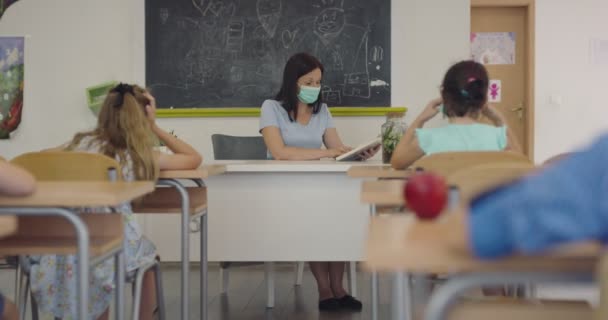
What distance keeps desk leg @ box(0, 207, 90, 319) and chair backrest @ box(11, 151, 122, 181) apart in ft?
1.45

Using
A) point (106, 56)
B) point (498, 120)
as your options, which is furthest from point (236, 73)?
point (498, 120)

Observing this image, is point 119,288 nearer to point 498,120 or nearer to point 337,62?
point 498,120

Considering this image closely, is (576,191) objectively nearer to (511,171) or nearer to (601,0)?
(511,171)

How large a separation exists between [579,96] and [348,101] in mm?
2232

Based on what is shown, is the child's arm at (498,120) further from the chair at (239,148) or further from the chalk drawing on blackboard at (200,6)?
the chalk drawing on blackboard at (200,6)

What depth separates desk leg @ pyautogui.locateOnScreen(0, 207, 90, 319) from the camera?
160cm

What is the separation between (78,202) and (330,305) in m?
2.10

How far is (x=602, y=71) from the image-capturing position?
6098mm

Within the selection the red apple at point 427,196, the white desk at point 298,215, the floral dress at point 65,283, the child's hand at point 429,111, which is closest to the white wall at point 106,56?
the white desk at point 298,215

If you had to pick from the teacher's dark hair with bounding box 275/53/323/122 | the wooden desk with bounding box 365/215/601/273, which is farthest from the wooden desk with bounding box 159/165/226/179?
the wooden desk with bounding box 365/215/601/273

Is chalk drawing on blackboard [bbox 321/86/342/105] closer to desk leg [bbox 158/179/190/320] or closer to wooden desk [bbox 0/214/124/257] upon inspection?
desk leg [bbox 158/179/190/320]

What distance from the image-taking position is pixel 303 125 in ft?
12.7

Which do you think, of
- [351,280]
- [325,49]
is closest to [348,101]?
[325,49]

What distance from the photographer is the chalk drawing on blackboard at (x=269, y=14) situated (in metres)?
4.96
